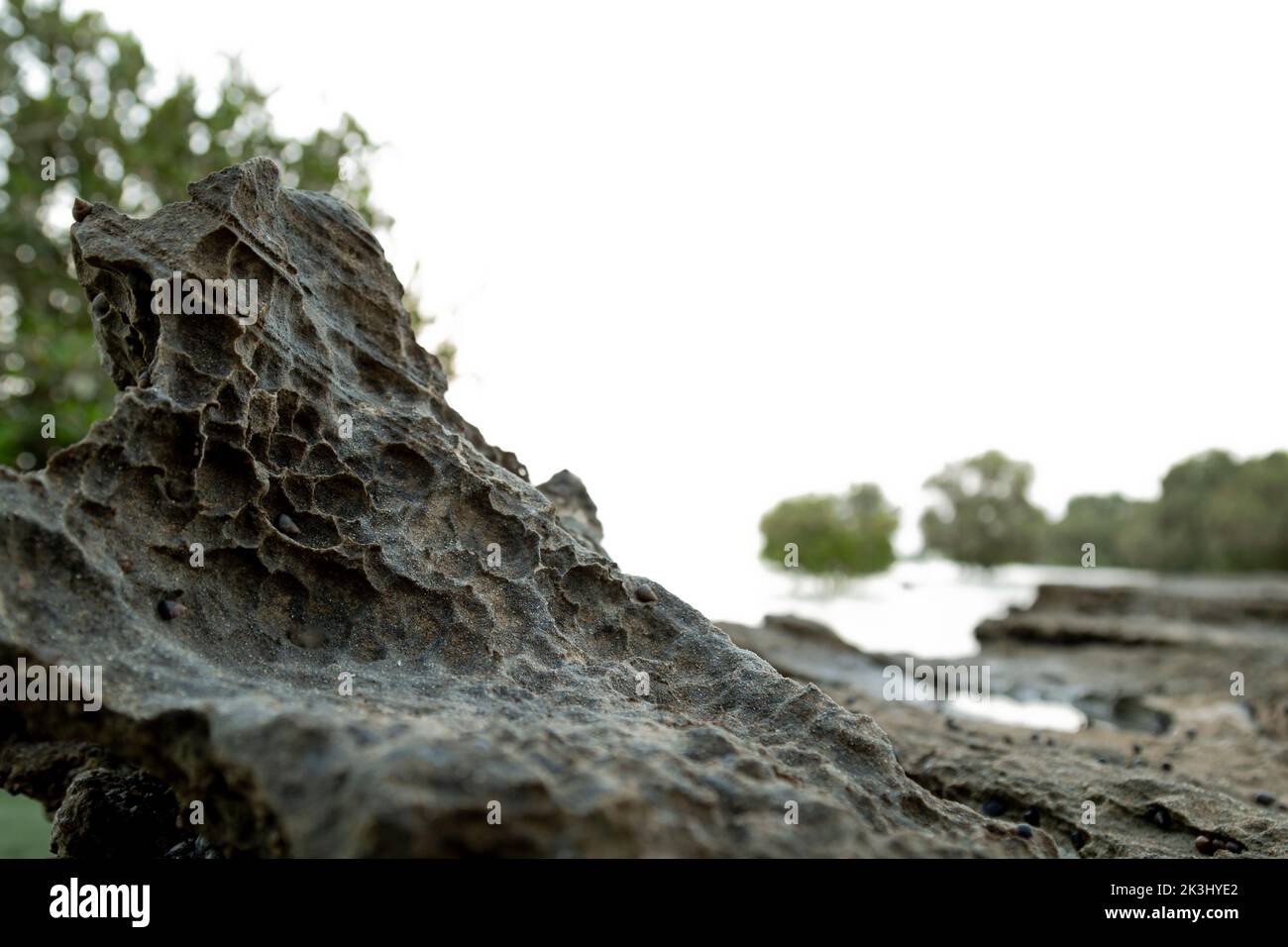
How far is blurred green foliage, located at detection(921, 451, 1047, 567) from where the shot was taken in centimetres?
6506

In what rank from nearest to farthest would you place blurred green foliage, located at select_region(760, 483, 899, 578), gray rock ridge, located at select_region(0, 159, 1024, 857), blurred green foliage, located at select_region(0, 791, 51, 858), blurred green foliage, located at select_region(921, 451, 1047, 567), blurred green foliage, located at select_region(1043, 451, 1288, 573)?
gray rock ridge, located at select_region(0, 159, 1024, 857)
blurred green foliage, located at select_region(0, 791, 51, 858)
blurred green foliage, located at select_region(1043, 451, 1288, 573)
blurred green foliage, located at select_region(760, 483, 899, 578)
blurred green foliage, located at select_region(921, 451, 1047, 567)

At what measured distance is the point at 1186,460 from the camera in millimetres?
55938

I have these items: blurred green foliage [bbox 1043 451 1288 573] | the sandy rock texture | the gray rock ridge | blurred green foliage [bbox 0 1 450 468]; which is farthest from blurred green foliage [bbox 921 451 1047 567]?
the gray rock ridge

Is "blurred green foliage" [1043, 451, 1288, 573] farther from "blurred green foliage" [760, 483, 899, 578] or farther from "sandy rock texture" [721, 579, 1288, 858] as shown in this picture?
"sandy rock texture" [721, 579, 1288, 858]

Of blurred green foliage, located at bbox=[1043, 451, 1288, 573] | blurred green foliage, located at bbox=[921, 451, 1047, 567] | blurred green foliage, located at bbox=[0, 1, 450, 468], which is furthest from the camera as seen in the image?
blurred green foliage, located at bbox=[921, 451, 1047, 567]

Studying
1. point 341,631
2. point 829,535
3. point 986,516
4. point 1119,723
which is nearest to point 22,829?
point 341,631

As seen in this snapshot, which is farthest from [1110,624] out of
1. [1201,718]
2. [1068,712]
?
[1201,718]

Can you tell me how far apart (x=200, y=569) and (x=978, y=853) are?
316cm

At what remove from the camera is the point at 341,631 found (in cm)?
363

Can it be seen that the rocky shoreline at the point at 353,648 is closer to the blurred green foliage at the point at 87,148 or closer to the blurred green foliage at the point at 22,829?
the blurred green foliage at the point at 22,829

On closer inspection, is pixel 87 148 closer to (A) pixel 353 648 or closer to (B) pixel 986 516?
(A) pixel 353 648

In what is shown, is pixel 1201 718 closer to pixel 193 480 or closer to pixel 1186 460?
pixel 193 480

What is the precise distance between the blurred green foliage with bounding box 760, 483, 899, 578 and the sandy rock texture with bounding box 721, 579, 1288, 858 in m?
33.7
